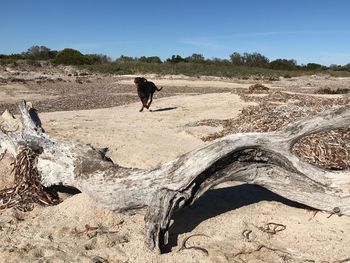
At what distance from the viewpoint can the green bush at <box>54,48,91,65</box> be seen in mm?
50416

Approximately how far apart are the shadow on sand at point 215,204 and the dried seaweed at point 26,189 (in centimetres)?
160

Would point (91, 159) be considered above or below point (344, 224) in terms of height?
above

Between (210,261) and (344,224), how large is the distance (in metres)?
1.57

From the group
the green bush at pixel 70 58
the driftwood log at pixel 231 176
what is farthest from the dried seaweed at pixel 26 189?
the green bush at pixel 70 58

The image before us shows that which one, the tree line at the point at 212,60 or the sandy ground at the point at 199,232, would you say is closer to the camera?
the sandy ground at the point at 199,232

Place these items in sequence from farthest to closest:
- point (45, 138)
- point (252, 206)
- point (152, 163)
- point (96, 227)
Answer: point (152, 163) → point (45, 138) → point (252, 206) → point (96, 227)

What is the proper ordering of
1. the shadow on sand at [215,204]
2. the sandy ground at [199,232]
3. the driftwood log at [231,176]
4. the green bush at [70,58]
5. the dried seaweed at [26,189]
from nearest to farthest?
the sandy ground at [199,232]
the driftwood log at [231,176]
the shadow on sand at [215,204]
the dried seaweed at [26,189]
the green bush at [70,58]

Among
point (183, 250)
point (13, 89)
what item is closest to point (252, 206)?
point (183, 250)

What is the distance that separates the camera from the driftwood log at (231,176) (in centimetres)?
426

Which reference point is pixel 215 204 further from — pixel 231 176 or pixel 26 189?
pixel 26 189

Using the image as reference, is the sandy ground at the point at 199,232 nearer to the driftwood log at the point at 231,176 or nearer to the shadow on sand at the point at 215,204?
the shadow on sand at the point at 215,204

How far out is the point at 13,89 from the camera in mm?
22719

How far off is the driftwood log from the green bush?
46.9m

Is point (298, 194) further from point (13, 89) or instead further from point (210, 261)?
point (13, 89)
